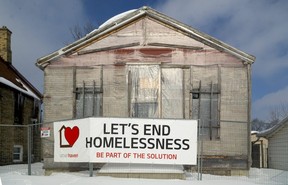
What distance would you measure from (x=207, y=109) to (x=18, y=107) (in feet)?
46.4

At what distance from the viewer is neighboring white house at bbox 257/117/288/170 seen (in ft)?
65.9

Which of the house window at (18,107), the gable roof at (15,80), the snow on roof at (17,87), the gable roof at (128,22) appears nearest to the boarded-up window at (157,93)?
the gable roof at (128,22)

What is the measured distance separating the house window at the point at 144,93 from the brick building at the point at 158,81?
40mm

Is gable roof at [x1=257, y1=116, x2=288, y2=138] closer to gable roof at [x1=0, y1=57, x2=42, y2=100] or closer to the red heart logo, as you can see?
the red heart logo

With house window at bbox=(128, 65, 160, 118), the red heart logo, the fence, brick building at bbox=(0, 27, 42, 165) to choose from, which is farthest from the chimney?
the red heart logo

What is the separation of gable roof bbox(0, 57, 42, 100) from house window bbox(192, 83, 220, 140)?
12007 mm

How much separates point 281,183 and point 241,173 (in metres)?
2.53

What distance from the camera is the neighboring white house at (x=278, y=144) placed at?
65.9ft

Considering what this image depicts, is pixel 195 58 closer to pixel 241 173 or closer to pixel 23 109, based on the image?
pixel 241 173

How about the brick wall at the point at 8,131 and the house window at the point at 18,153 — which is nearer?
the brick wall at the point at 8,131

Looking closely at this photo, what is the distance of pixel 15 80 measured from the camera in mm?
26000

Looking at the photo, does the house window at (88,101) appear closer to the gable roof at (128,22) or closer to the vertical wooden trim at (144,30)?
the gable roof at (128,22)

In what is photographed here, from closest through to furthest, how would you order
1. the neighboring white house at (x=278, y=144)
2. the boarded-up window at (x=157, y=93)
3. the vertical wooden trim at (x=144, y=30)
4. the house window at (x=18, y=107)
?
the boarded-up window at (x=157, y=93), the vertical wooden trim at (x=144, y=30), the neighboring white house at (x=278, y=144), the house window at (x=18, y=107)

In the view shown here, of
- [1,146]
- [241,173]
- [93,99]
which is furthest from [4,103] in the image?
[241,173]
